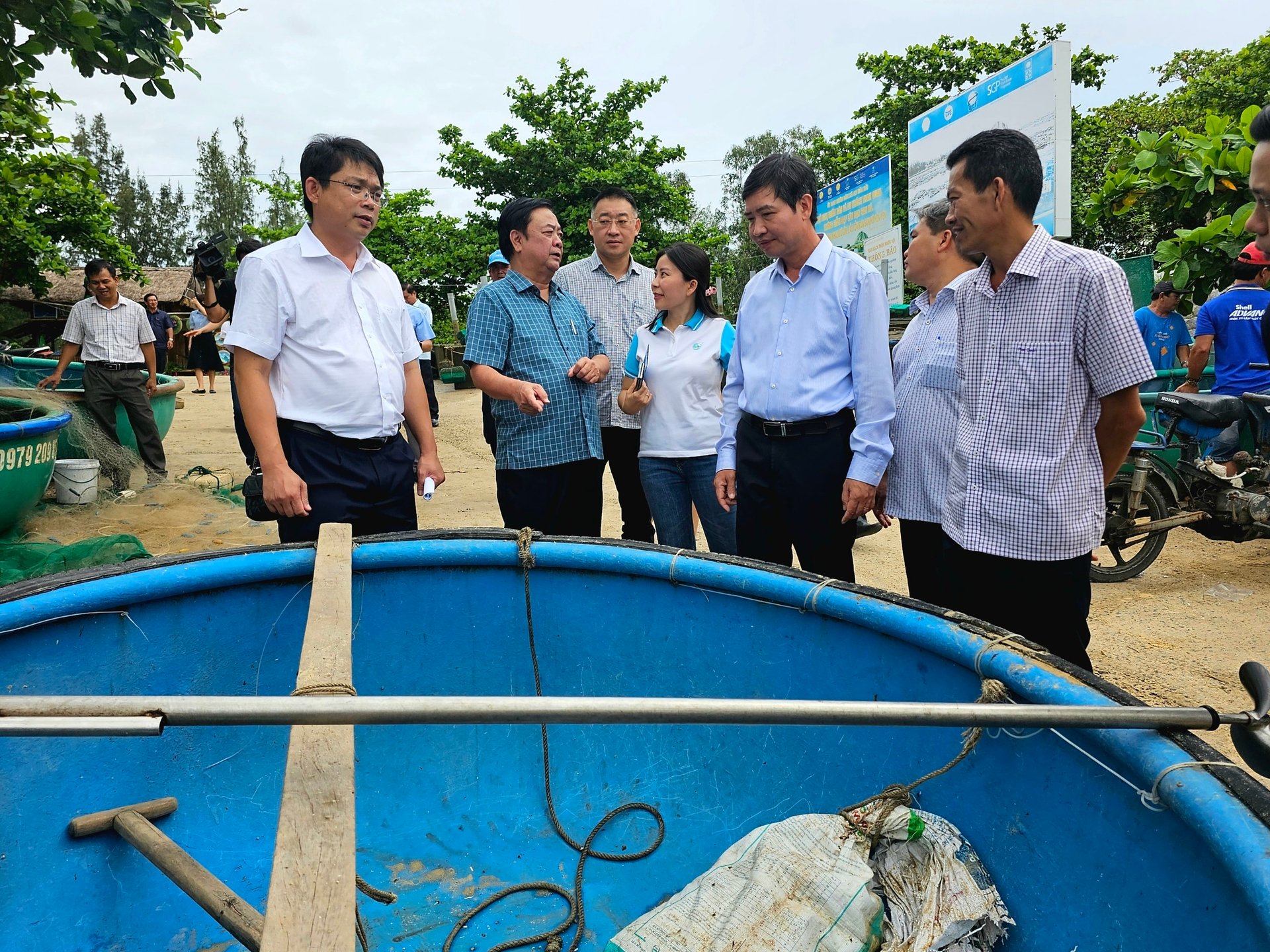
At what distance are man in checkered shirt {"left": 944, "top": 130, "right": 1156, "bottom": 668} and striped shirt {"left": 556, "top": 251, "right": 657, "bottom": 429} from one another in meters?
1.71

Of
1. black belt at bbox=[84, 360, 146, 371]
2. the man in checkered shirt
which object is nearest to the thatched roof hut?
black belt at bbox=[84, 360, 146, 371]

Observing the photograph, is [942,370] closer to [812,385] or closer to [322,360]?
[812,385]

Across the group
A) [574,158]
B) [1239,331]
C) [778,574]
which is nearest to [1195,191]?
[1239,331]

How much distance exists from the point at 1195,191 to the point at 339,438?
454cm

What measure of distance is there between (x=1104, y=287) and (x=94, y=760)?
7.64 feet

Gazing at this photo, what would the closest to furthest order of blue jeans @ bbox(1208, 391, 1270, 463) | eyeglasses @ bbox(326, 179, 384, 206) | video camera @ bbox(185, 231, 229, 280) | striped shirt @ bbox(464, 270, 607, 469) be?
eyeglasses @ bbox(326, 179, 384, 206)
striped shirt @ bbox(464, 270, 607, 469)
blue jeans @ bbox(1208, 391, 1270, 463)
video camera @ bbox(185, 231, 229, 280)

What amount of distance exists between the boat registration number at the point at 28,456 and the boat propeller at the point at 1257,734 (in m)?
5.76

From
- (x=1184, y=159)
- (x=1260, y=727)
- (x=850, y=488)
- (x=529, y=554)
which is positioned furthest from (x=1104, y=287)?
(x=1184, y=159)

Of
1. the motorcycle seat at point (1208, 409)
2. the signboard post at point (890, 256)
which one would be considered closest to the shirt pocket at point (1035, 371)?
the motorcycle seat at point (1208, 409)

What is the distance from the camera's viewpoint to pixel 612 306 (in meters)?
3.60

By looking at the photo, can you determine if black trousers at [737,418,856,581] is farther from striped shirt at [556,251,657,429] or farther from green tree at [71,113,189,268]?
green tree at [71,113,189,268]

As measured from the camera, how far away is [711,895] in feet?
5.02

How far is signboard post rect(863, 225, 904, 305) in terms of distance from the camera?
26.2 ft

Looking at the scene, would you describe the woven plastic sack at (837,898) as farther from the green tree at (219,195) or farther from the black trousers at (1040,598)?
the green tree at (219,195)
